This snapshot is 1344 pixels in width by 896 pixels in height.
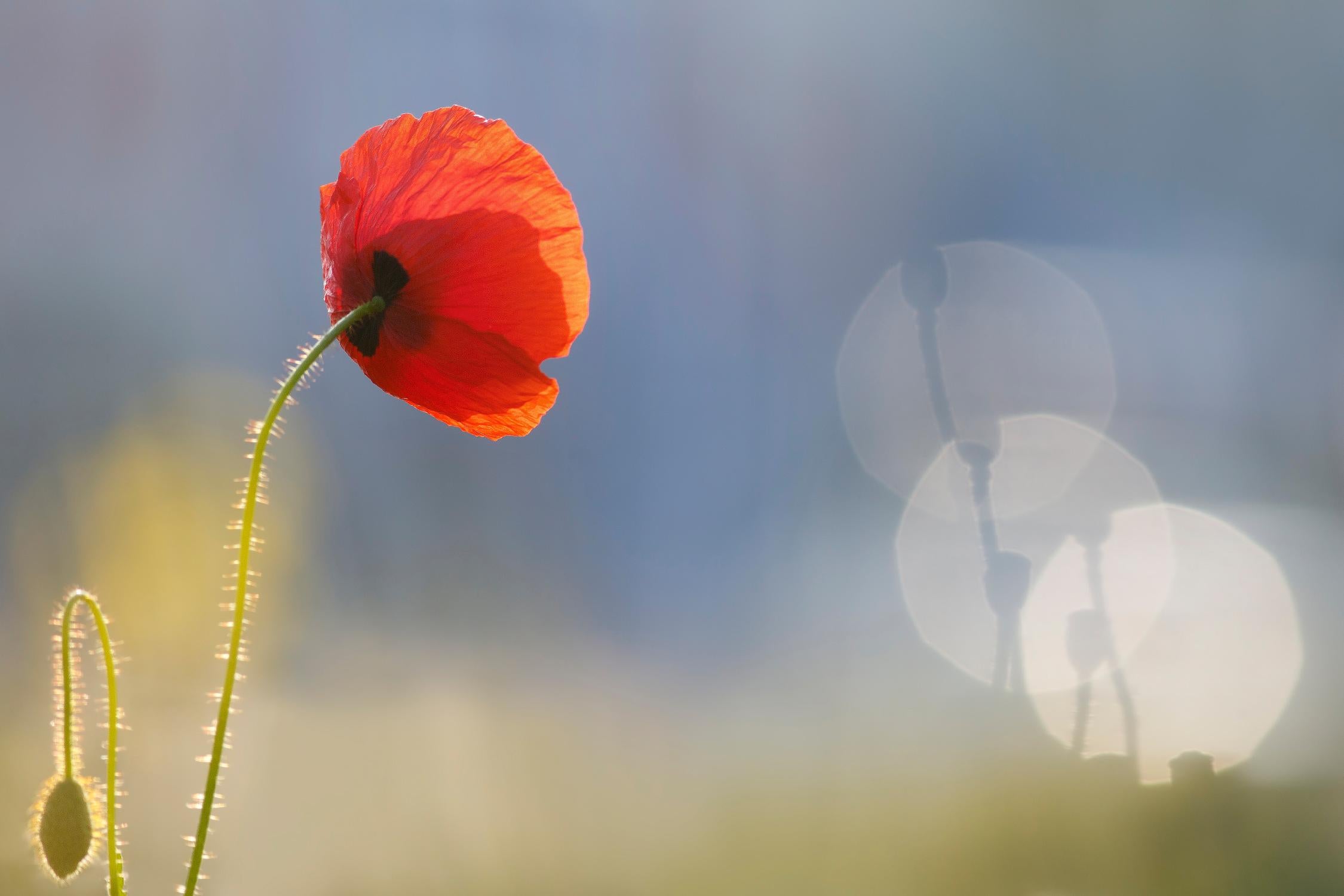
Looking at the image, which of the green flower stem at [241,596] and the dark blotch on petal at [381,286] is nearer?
the green flower stem at [241,596]

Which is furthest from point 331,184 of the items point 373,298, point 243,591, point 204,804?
point 204,804

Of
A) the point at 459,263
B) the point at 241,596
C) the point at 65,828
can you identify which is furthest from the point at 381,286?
the point at 65,828

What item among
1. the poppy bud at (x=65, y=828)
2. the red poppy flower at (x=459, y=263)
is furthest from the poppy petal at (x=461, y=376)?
the poppy bud at (x=65, y=828)

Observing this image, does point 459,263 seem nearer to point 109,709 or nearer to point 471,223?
point 471,223

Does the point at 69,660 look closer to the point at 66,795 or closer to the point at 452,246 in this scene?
the point at 66,795

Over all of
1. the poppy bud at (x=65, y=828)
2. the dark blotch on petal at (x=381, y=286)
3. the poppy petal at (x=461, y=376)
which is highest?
the dark blotch on petal at (x=381, y=286)

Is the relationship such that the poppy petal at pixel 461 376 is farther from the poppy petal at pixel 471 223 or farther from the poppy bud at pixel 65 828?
the poppy bud at pixel 65 828

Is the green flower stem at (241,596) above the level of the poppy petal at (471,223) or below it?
below
